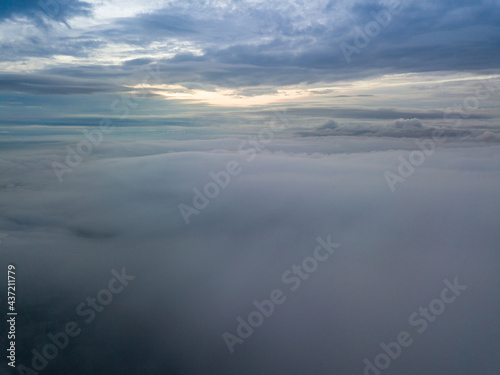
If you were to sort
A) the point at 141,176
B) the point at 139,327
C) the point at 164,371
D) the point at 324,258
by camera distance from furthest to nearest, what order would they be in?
the point at 141,176
the point at 324,258
the point at 139,327
the point at 164,371

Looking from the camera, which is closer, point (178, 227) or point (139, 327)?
point (139, 327)

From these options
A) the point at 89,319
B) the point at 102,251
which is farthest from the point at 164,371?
the point at 102,251

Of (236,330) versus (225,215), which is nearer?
(236,330)

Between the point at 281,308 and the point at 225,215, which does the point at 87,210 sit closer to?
the point at 225,215

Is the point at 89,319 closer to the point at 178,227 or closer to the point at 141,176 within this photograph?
the point at 178,227

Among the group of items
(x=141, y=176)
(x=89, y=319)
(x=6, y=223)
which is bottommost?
(x=89, y=319)

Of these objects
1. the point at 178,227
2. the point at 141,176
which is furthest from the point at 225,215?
the point at 141,176

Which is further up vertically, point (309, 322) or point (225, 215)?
point (225, 215)

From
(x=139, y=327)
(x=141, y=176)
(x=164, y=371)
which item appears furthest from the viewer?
(x=141, y=176)

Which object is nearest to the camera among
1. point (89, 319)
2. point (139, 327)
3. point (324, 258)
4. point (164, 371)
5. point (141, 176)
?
point (164, 371)
